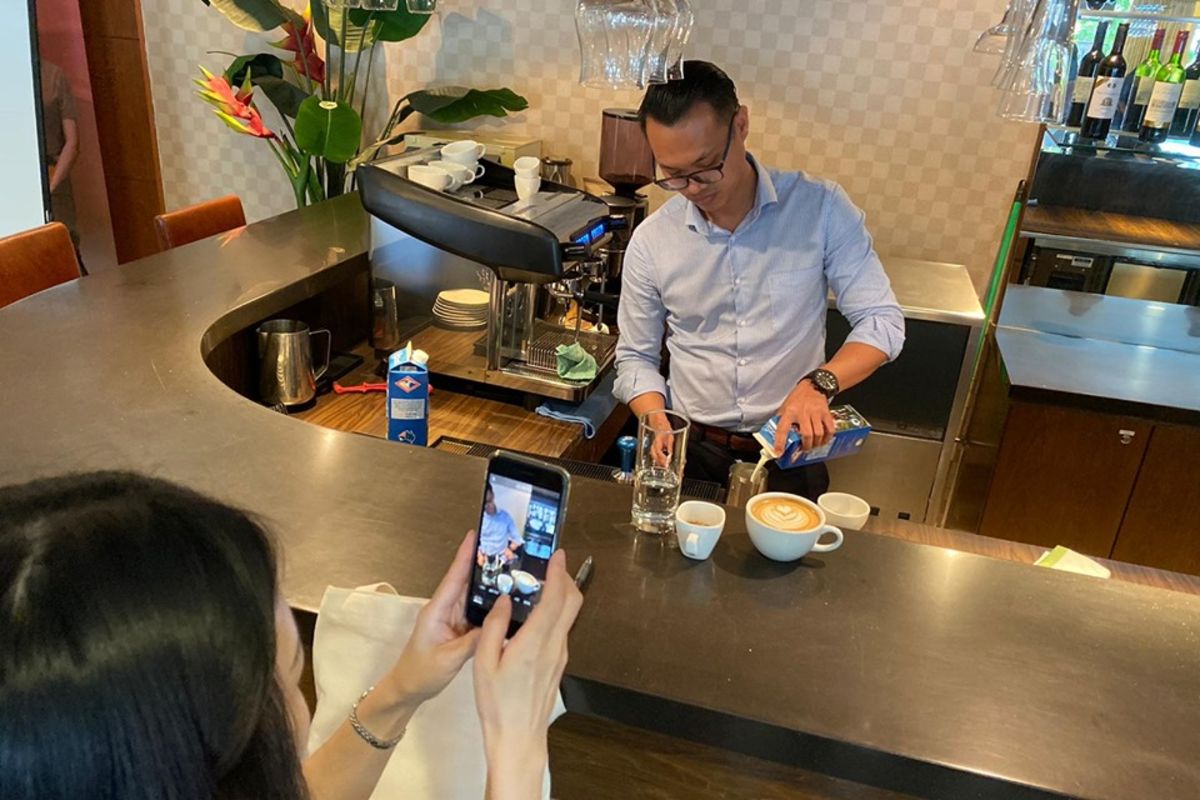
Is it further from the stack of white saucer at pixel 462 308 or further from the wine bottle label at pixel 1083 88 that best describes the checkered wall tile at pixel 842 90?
the stack of white saucer at pixel 462 308

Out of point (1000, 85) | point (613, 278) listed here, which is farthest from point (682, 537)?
point (613, 278)

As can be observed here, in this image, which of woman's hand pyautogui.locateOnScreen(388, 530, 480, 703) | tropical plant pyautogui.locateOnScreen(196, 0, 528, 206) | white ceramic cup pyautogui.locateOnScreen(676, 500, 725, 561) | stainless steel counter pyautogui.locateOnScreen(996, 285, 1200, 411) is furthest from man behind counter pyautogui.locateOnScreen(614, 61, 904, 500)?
tropical plant pyautogui.locateOnScreen(196, 0, 528, 206)

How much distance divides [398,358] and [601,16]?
0.76m

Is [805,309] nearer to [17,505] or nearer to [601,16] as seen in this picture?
[601,16]

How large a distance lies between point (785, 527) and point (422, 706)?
1.63 ft

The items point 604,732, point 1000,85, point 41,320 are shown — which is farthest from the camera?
point 41,320

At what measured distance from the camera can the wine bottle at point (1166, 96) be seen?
8.90 ft

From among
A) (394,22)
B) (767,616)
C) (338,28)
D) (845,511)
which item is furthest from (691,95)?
(338,28)

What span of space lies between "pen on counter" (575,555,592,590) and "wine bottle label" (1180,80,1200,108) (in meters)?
2.64

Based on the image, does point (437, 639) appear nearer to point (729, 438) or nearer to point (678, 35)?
point (678, 35)

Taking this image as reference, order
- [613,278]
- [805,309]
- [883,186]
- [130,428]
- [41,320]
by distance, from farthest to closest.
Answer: [883,186]
[613,278]
[805,309]
[41,320]
[130,428]

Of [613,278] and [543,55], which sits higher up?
[543,55]

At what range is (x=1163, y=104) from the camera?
9.03 ft

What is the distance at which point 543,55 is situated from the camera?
11.0 ft
